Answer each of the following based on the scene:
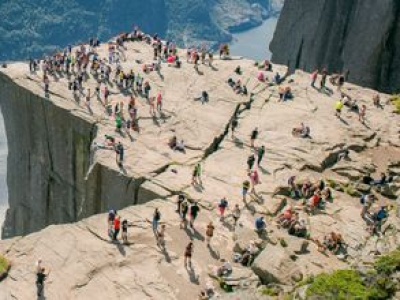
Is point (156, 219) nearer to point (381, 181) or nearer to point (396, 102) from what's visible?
point (381, 181)

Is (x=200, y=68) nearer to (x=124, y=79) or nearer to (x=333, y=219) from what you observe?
(x=124, y=79)

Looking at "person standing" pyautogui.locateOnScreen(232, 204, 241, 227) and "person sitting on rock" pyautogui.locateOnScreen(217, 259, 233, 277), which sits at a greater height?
"person standing" pyautogui.locateOnScreen(232, 204, 241, 227)

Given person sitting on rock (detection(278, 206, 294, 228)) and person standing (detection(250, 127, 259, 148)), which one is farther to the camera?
person standing (detection(250, 127, 259, 148))

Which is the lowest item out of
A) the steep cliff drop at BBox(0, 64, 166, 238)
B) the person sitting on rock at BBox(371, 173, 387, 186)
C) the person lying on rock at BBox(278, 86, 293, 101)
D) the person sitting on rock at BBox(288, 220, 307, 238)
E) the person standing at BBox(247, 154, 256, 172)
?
the steep cliff drop at BBox(0, 64, 166, 238)

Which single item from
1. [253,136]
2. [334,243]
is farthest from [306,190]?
[253,136]

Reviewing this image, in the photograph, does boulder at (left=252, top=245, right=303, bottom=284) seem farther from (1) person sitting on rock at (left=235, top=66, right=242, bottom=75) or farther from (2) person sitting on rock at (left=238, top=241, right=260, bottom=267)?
(1) person sitting on rock at (left=235, top=66, right=242, bottom=75)

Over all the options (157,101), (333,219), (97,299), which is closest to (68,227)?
(97,299)

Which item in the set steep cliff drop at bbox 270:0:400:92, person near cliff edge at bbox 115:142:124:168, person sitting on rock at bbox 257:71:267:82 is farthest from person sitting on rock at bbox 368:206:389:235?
steep cliff drop at bbox 270:0:400:92

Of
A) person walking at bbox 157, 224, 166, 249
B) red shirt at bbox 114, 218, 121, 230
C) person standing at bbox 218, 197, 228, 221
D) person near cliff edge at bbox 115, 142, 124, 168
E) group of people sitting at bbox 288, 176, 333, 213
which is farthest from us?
person near cliff edge at bbox 115, 142, 124, 168
